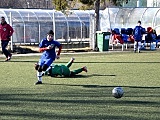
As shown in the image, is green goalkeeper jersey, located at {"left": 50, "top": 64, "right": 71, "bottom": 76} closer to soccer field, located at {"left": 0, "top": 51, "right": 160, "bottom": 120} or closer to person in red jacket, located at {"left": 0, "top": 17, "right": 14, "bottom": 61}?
soccer field, located at {"left": 0, "top": 51, "right": 160, "bottom": 120}

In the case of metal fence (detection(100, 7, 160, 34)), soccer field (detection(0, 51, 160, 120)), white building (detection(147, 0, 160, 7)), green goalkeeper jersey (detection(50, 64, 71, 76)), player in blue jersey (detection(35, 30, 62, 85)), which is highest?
white building (detection(147, 0, 160, 7))

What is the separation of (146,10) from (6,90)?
27115 millimetres

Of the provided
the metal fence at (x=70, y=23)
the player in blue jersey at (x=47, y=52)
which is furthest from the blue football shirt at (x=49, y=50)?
the metal fence at (x=70, y=23)

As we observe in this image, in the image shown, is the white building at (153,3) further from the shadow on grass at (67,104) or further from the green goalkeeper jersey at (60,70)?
the shadow on grass at (67,104)

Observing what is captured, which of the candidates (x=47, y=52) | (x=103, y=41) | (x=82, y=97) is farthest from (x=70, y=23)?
(x=82, y=97)

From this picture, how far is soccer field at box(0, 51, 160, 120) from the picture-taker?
7.57 metres

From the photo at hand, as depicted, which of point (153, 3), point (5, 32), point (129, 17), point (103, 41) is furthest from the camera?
point (153, 3)

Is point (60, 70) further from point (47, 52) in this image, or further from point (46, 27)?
point (46, 27)

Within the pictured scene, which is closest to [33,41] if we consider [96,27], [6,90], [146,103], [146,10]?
[96,27]

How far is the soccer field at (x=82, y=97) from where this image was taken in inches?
298

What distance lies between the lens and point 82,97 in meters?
9.34

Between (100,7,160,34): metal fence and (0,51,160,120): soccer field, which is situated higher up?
(100,7,160,34): metal fence

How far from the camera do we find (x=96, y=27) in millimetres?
27766

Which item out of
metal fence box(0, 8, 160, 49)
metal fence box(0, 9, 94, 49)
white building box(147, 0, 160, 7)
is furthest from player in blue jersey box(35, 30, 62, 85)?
white building box(147, 0, 160, 7)
